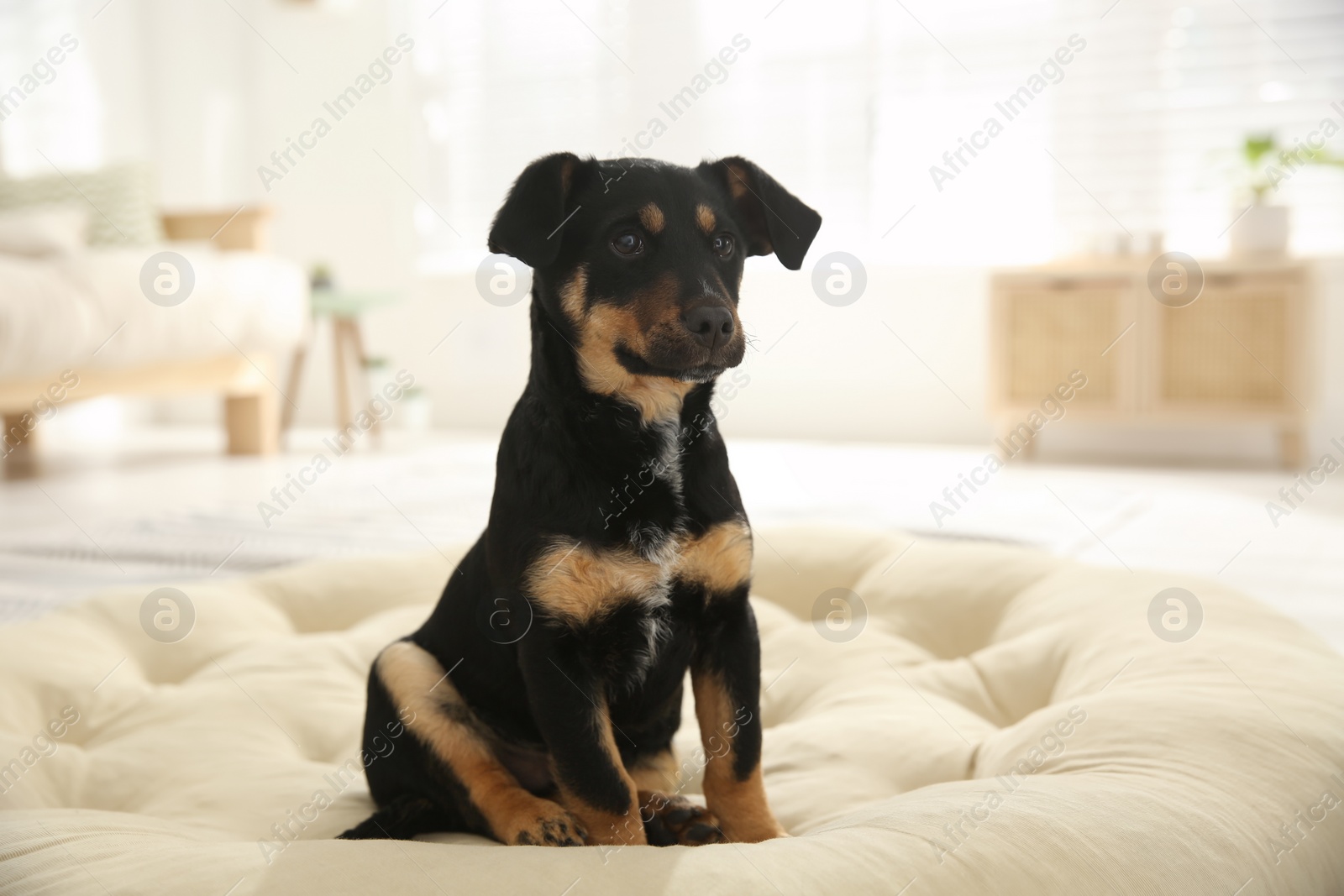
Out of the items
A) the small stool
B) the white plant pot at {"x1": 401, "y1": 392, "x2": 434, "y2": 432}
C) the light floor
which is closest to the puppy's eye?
the light floor

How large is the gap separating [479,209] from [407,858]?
6186mm

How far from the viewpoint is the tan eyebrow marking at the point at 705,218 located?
1.36 metres

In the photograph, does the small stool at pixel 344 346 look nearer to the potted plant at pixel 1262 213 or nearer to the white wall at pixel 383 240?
the white wall at pixel 383 240

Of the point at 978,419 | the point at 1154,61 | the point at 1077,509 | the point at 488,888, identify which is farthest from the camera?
the point at 978,419

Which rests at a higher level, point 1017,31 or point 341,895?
point 1017,31

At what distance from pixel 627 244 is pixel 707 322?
0.16 meters

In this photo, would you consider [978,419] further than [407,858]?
Yes

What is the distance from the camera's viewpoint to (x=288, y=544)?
3.54 meters

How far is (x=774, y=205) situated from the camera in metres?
1.46

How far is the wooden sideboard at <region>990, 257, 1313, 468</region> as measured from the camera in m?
4.79

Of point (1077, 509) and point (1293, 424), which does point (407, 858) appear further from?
point (1293, 424)

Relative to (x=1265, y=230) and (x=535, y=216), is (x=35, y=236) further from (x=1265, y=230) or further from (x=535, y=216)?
(x=1265, y=230)

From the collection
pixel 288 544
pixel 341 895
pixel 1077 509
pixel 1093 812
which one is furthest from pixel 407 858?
pixel 1077 509

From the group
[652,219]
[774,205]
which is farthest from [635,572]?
[774,205]
